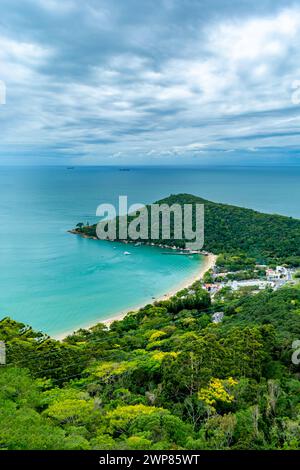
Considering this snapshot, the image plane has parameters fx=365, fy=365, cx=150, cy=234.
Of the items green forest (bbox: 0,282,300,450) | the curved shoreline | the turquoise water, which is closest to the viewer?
green forest (bbox: 0,282,300,450)

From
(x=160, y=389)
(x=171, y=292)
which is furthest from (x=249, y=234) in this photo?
(x=160, y=389)

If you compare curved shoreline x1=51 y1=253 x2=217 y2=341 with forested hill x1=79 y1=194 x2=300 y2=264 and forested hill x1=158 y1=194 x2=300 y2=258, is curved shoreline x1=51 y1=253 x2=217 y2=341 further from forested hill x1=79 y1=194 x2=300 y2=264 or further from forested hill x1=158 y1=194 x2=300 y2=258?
forested hill x1=158 y1=194 x2=300 y2=258

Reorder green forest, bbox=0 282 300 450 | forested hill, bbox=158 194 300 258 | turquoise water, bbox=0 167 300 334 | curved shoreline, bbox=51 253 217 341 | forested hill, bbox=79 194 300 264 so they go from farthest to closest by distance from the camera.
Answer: forested hill, bbox=158 194 300 258 → forested hill, bbox=79 194 300 264 → turquoise water, bbox=0 167 300 334 → curved shoreline, bbox=51 253 217 341 → green forest, bbox=0 282 300 450

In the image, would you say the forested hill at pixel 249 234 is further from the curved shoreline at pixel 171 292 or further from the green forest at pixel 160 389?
the green forest at pixel 160 389

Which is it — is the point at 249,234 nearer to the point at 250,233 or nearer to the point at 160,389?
the point at 250,233

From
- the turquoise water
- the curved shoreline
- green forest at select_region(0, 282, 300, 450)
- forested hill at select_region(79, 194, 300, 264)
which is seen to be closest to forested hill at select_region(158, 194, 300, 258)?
forested hill at select_region(79, 194, 300, 264)
